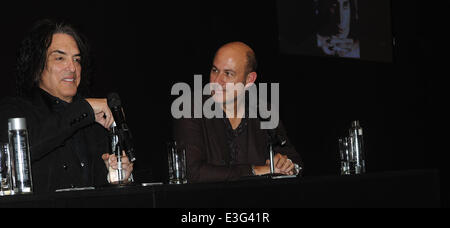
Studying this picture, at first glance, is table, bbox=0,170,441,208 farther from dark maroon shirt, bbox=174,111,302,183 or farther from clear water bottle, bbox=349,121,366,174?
dark maroon shirt, bbox=174,111,302,183

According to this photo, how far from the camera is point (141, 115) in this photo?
3801 mm

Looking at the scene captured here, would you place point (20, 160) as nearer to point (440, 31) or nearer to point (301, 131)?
point (301, 131)

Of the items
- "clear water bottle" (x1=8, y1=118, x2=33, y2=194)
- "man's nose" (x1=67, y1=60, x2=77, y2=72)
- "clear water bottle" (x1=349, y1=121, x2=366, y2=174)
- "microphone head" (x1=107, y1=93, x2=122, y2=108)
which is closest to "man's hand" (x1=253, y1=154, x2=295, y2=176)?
"clear water bottle" (x1=349, y1=121, x2=366, y2=174)

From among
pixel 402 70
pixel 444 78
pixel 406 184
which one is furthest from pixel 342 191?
pixel 444 78

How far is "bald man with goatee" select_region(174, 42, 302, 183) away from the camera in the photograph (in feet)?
11.0

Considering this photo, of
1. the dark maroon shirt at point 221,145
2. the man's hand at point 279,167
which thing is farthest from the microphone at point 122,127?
the man's hand at point 279,167

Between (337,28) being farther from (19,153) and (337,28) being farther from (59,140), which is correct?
(19,153)

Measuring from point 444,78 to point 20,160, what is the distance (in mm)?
4856

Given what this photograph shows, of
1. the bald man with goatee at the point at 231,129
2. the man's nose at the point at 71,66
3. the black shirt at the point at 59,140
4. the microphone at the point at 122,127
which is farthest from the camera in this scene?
the bald man with goatee at the point at 231,129

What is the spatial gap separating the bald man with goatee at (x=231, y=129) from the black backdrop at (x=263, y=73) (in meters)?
0.34

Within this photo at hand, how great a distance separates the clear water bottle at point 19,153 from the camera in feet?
6.40

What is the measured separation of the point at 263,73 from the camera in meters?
4.55

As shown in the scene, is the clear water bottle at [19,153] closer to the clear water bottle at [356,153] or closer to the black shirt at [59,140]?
the black shirt at [59,140]
